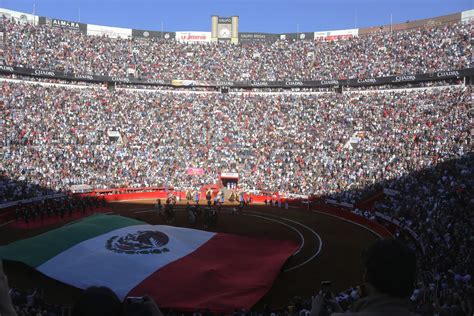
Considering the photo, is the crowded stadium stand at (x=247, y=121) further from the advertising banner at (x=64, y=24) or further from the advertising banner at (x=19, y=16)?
the advertising banner at (x=19, y=16)

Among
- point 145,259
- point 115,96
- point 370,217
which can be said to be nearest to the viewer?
point 145,259

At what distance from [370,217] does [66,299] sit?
22370 mm

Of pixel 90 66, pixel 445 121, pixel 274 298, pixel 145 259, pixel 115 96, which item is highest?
pixel 90 66

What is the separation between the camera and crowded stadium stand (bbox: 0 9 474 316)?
35594 mm

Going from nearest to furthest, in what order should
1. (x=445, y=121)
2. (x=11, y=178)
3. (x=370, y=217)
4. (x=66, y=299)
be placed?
1. (x=66, y=299)
2. (x=370, y=217)
3. (x=11, y=178)
4. (x=445, y=121)

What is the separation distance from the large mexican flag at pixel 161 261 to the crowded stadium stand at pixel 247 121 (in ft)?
27.6

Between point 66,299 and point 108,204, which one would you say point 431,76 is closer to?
point 108,204

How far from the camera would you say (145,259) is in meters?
18.9

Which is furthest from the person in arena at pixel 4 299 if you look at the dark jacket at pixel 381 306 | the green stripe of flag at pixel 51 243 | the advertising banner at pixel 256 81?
the advertising banner at pixel 256 81

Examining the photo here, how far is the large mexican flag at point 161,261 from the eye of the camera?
16.5m

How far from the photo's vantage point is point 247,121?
5722cm

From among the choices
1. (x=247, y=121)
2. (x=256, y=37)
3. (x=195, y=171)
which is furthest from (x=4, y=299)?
(x=256, y=37)

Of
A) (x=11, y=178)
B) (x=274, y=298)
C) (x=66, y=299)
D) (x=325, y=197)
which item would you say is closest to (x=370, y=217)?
(x=325, y=197)

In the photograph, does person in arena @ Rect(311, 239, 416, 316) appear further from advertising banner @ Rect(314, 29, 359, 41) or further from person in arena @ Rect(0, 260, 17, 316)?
advertising banner @ Rect(314, 29, 359, 41)
